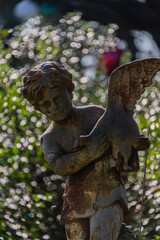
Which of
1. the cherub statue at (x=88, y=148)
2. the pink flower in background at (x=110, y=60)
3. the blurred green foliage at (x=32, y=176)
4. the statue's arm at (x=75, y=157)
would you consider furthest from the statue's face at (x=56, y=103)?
the pink flower in background at (x=110, y=60)

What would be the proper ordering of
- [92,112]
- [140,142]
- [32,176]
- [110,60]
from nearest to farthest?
[140,142] → [92,112] → [32,176] → [110,60]

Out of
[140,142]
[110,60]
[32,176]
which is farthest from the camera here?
[110,60]

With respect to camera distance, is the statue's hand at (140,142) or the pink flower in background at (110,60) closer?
the statue's hand at (140,142)

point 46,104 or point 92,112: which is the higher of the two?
point 46,104

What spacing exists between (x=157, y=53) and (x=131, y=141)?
4.27 metres

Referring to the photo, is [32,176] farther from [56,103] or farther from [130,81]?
[130,81]

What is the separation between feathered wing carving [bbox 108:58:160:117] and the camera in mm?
2422

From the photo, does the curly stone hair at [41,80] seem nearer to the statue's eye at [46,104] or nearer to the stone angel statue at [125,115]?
the statue's eye at [46,104]

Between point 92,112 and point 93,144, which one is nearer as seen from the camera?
point 93,144

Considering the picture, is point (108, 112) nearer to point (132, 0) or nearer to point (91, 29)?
point (91, 29)

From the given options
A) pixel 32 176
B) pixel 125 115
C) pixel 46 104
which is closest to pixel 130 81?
pixel 125 115

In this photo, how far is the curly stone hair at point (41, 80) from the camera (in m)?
2.44

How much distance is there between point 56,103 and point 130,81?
31 centimetres

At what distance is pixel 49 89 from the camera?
2.45 meters
